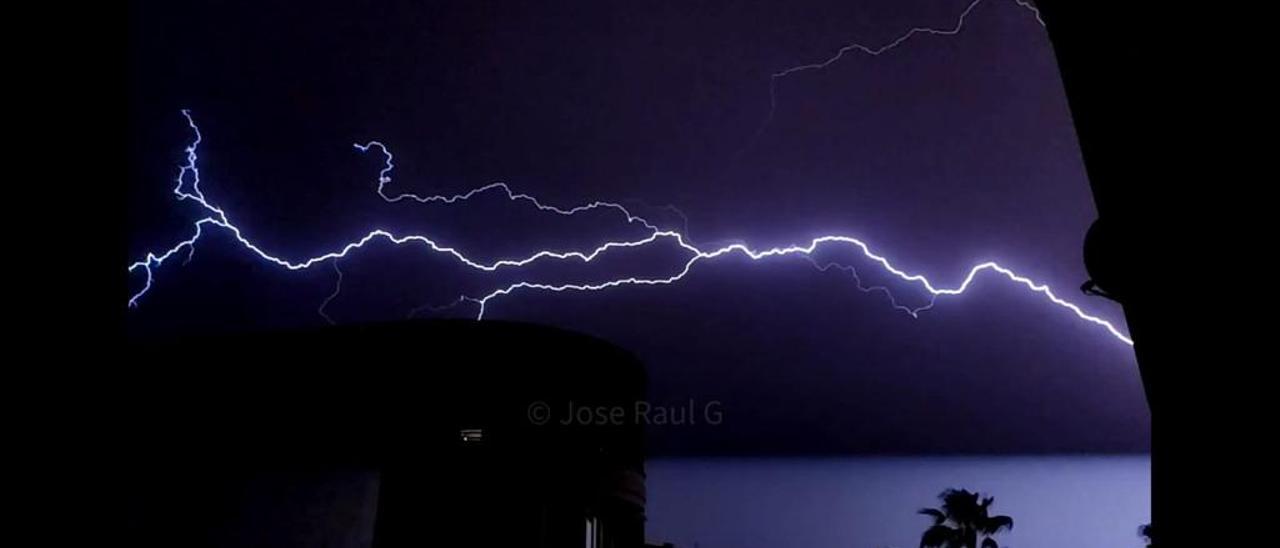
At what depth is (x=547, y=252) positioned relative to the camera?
1048cm

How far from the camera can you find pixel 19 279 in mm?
791

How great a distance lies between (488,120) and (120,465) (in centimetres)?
919

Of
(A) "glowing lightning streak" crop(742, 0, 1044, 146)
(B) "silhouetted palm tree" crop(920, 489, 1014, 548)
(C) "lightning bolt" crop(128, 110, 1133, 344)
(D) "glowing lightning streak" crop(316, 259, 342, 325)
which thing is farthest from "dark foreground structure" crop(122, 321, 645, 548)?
(B) "silhouetted palm tree" crop(920, 489, 1014, 548)

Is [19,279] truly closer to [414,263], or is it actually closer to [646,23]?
[646,23]

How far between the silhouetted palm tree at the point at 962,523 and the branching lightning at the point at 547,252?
43.9 feet

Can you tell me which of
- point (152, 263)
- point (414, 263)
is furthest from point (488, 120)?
point (152, 263)

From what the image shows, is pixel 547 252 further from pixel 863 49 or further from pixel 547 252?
pixel 863 49

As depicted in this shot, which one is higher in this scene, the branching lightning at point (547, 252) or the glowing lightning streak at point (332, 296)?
the branching lightning at point (547, 252)

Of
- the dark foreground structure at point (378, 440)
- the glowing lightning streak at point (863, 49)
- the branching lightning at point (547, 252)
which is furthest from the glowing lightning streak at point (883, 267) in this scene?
the dark foreground structure at point (378, 440)

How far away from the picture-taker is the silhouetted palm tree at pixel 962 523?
22.2m

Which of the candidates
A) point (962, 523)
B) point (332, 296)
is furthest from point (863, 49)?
point (962, 523)

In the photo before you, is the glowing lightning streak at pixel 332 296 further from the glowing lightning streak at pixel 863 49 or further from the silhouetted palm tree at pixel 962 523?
the silhouetted palm tree at pixel 962 523

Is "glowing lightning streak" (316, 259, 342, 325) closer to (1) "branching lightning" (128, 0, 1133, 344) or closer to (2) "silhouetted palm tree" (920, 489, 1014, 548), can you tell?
(1) "branching lightning" (128, 0, 1133, 344)

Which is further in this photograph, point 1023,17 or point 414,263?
point 414,263
